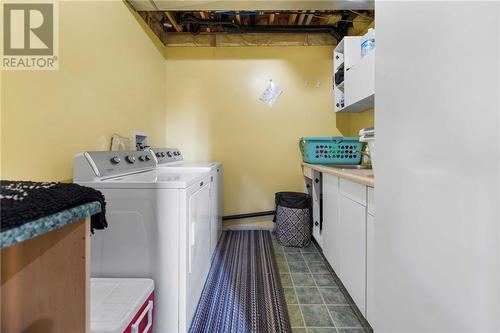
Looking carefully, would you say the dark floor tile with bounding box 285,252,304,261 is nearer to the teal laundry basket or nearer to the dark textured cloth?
the teal laundry basket

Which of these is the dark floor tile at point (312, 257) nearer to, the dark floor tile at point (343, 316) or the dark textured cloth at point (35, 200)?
the dark floor tile at point (343, 316)

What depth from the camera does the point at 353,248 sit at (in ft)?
4.83

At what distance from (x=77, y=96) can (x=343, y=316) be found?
218cm

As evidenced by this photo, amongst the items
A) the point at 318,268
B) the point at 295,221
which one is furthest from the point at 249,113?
the point at 318,268

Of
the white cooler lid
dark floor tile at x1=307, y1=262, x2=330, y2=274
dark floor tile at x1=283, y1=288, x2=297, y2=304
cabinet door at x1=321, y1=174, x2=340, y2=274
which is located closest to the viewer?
the white cooler lid

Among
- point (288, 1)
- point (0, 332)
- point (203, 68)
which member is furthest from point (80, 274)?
point (203, 68)

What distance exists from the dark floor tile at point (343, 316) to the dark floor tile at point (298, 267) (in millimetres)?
476

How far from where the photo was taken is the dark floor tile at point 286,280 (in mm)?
1838

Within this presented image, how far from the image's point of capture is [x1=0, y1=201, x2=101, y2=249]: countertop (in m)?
0.36

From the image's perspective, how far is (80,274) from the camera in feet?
1.82

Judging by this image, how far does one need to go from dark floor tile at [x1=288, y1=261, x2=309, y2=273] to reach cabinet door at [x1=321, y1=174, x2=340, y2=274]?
0.23 metres

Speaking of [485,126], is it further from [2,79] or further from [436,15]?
[2,79]

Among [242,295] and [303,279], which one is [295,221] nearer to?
[303,279]

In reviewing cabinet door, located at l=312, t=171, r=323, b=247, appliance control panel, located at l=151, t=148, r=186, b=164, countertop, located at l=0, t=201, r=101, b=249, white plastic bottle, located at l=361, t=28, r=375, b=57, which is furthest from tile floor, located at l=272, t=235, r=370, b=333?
white plastic bottle, located at l=361, t=28, r=375, b=57
